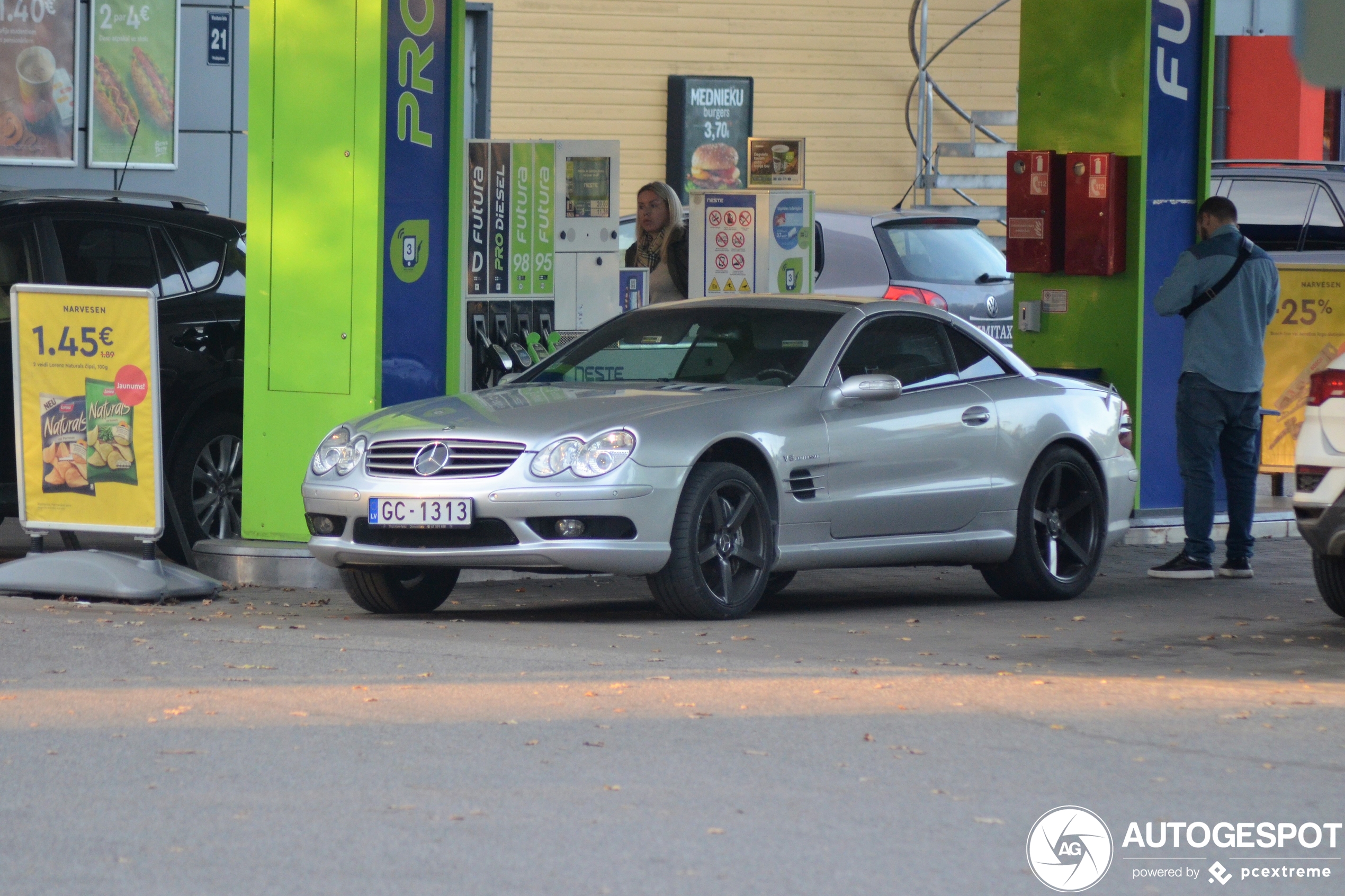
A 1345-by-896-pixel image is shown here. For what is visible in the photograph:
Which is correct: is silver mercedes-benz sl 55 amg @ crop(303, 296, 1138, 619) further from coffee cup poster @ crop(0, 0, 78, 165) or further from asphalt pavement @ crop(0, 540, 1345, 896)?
coffee cup poster @ crop(0, 0, 78, 165)

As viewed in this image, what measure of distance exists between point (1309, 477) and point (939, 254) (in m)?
7.10

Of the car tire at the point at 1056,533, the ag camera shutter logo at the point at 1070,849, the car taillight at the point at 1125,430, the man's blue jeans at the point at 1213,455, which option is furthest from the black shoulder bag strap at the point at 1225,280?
the ag camera shutter logo at the point at 1070,849

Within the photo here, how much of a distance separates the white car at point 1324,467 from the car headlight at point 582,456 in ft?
8.69

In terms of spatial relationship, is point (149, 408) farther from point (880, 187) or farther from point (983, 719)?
point (880, 187)

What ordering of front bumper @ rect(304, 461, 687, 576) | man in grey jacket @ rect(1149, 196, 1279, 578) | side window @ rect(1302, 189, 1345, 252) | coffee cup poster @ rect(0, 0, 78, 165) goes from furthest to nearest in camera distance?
coffee cup poster @ rect(0, 0, 78, 165)
side window @ rect(1302, 189, 1345, 252)
man in grey jacket @ rect(1149, 196, 1279, 578)
front bumper @ rect(304, 461, 687, 576)

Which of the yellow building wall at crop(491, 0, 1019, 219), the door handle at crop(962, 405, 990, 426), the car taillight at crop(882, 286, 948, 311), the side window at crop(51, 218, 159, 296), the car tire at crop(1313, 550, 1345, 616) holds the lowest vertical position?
the car tire at crop(1313, 550, 1345, 616)

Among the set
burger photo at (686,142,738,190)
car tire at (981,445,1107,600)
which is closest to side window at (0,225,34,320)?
car tire at (981,445,1107,600)

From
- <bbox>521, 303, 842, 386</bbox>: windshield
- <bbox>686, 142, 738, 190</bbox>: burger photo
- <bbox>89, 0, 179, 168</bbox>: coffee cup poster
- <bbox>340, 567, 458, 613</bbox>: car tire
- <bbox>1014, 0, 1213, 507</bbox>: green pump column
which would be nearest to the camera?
<bbox>340, 567, 458, 613</bbox>: car tire

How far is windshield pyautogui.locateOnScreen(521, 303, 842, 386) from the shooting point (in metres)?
9.02

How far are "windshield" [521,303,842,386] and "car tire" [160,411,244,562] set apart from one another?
1.86 meters

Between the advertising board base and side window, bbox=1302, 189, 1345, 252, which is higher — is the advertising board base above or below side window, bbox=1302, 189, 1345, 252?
below

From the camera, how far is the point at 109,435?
905cm

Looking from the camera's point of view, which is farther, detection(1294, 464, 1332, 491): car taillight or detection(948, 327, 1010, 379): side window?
detection(948, 327, 1010, 379): side window

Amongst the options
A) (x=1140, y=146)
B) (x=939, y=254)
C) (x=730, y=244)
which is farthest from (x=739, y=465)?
(x=939, y=254)
